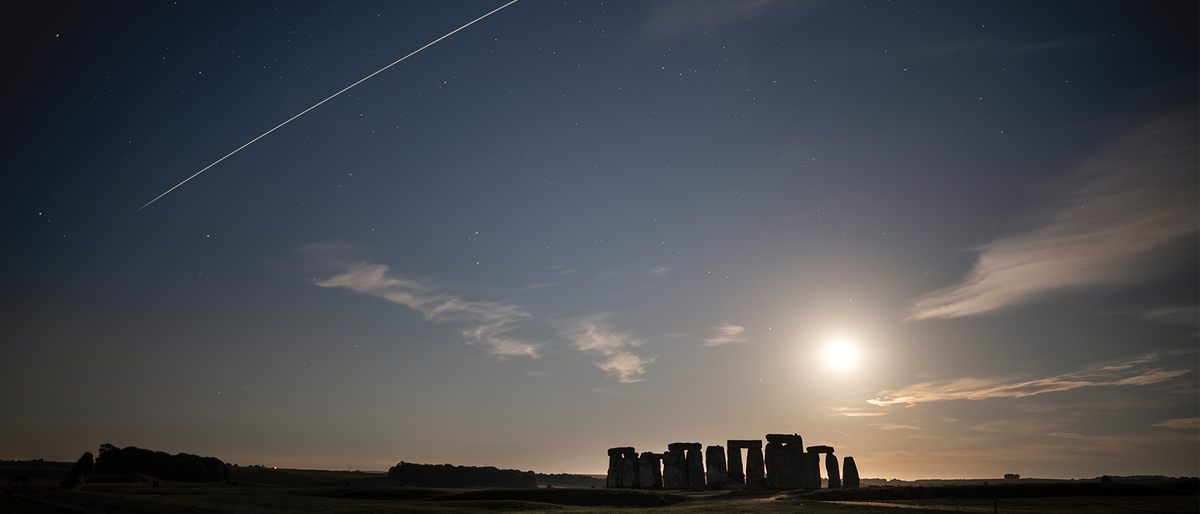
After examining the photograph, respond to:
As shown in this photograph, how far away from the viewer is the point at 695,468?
58.7 metres

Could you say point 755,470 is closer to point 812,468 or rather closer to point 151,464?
point 812,468

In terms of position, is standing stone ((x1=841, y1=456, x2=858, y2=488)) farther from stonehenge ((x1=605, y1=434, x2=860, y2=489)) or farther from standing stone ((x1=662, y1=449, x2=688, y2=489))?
standing stone ((x1=662, y1=449, x2=688, y2=489))

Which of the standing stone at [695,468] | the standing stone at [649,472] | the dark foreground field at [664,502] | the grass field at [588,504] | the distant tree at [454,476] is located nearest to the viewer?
the grass field at [588,504]

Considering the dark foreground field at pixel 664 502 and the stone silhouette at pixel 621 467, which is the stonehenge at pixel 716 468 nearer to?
the stone silhouette at pixel 621 467

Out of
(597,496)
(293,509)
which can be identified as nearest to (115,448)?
(293,509)

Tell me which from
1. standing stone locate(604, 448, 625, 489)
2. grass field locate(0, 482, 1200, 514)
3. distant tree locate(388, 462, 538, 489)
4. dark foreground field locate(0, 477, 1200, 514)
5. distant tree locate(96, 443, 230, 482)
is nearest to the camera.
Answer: grass field locate(0, 482, 1200, 514)

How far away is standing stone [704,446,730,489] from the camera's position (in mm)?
57531

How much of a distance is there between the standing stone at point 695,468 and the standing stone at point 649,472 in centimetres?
288

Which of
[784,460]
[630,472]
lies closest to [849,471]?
[784,460]

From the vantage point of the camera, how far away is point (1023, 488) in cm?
3788

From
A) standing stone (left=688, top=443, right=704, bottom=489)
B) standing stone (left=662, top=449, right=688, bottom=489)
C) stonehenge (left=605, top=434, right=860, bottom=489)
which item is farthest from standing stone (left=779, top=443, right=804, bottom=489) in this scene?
A: standing stone (left=662, top=449, right=688, bottom=489)

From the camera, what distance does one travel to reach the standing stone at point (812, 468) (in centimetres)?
5547

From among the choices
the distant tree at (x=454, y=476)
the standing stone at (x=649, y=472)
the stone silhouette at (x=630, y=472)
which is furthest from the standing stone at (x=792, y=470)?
the distant tree at (x=454, y=476)

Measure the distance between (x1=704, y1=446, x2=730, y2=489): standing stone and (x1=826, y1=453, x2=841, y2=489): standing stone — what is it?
8590 millimetres
